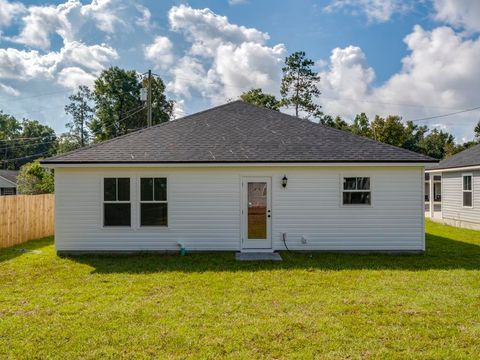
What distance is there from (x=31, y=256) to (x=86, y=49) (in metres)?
17.2

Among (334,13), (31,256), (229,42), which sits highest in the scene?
(229,42)

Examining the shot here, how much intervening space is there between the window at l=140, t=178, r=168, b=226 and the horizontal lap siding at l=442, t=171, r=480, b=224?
13.4 meters

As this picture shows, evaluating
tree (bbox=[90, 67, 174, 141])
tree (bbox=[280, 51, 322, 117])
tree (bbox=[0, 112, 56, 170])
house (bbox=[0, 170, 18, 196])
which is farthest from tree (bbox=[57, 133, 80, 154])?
tree (bbox=[280, 51, 322, 117])

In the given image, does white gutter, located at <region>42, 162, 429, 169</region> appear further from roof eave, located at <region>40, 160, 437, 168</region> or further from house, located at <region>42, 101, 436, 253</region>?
house, located at <region>42, 101, 436, 253</region>

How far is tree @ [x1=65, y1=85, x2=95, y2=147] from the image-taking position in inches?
1879

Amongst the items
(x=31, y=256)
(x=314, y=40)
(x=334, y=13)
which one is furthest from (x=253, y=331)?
(x=314, y=40)

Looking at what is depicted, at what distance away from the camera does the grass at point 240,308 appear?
408 cm

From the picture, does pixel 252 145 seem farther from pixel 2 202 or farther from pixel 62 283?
pixel 2 202

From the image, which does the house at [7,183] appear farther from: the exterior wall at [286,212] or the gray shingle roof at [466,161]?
the gray shingle roof at [466,161]

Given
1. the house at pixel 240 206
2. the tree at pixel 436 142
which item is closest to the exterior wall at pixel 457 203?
the house at pixel 240 206

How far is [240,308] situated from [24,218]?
34.7ft

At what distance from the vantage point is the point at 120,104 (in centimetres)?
3744

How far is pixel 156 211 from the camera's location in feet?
31.4

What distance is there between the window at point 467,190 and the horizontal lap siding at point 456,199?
0.60 feet
